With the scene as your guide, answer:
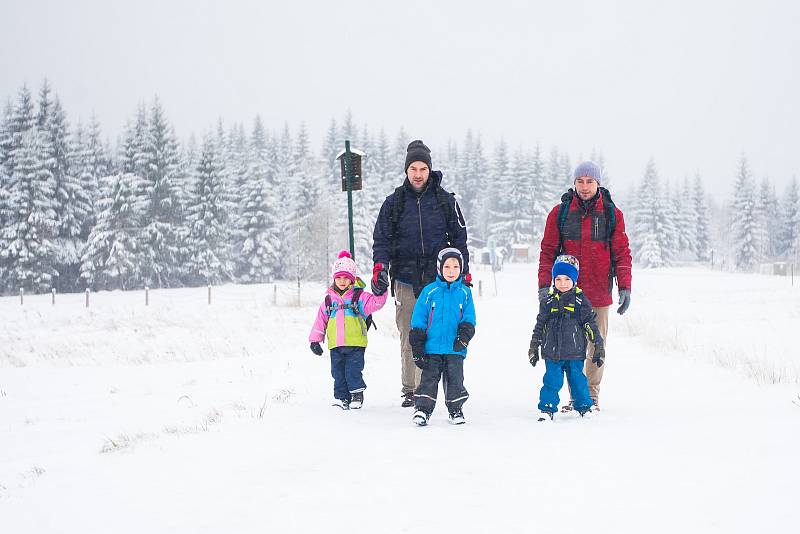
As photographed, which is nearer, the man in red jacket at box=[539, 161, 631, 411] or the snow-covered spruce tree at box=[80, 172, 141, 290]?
the man in red jacket at box=[539, 161, 631, 411]

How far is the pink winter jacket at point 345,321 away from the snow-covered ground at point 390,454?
2.17 feet

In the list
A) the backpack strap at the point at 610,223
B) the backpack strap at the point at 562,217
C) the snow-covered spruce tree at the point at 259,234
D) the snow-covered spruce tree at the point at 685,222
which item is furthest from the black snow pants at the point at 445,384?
the snow-covered spruce tree at the point at 685,222

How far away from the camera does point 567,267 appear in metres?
5.44

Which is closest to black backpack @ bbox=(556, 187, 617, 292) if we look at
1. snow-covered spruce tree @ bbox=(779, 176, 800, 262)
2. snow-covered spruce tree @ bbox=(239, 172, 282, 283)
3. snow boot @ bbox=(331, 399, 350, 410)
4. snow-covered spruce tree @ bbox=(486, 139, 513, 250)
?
→ snow boot @ bbox=(331, 399, 350, 410)

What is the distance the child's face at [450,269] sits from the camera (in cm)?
522

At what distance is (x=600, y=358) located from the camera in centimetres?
541

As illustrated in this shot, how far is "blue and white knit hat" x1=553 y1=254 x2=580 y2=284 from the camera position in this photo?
214 inches

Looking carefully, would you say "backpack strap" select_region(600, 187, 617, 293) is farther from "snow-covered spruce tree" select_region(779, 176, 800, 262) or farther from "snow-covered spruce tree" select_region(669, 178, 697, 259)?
"snow-covered spruce tree" select_region(779, 176, 800, 262)

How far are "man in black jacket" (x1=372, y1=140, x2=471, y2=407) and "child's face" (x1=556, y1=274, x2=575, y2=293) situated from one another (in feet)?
2.72

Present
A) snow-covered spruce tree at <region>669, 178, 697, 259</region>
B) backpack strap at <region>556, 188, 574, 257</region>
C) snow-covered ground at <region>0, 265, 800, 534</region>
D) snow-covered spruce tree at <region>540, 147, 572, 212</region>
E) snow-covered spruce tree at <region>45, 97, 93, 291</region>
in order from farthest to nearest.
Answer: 1. snow-covered spruce tree at <region>669, 178, 697, 259</region>
2. snow-covered spruce tree at <region>540, 147, 572, 212</region>
3. snow-covered spruce tree at <region>45, 97, 93, 291</region>
4. backpack strap at <region>556, 188, 574, 257</region>
5. snow-covered ground at <region>0, 265, 800, 534</region>

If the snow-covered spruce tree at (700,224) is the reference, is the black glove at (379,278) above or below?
below

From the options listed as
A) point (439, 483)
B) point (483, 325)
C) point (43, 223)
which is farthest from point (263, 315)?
point (43, 223)

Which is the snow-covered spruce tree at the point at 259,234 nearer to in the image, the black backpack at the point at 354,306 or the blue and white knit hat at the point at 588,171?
the black backpack at the point at 354,306

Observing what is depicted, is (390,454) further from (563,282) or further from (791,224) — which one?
(791,224)
